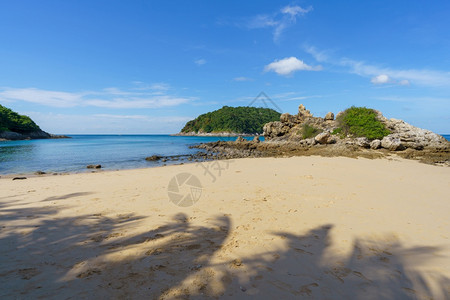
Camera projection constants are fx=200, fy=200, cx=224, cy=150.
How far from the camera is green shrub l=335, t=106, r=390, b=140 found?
78.7ft

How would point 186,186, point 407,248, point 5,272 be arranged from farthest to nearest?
point 186,186 < point 407,248 < point 5,272

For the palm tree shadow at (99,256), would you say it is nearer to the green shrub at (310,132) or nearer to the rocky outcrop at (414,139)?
the rocky outcrop at (414,139)

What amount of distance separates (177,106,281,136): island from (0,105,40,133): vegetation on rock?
240ft

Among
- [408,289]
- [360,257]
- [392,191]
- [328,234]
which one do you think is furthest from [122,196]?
[392,191]

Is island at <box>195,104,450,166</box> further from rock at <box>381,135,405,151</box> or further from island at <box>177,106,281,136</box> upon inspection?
island at <box>177,106,281,136</box>

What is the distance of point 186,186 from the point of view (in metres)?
8.34

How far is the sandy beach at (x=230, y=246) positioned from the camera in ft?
8.54

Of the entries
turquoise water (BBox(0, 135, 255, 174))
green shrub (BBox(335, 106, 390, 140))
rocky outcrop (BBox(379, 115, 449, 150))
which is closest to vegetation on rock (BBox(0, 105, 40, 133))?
turquoise water (BBox(0, 135, 255, 174))

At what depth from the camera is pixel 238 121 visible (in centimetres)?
8681

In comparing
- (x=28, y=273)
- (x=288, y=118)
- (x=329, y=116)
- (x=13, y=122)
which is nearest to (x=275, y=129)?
(x=288, y=118)

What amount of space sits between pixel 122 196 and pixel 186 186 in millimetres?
2407

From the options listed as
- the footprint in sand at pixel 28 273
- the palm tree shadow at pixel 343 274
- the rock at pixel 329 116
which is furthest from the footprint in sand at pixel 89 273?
the rock at pixel 329 116

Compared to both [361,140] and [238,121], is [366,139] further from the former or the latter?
[238,121]

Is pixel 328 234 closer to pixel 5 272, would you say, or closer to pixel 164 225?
pixel 164 225
